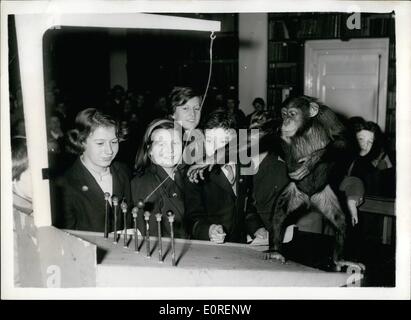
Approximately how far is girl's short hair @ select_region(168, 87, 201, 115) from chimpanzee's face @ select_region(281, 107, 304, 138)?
26 cm

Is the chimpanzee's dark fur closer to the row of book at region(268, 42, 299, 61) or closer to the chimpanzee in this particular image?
the chimpanzee

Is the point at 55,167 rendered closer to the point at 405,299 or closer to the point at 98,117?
the point at 98,117

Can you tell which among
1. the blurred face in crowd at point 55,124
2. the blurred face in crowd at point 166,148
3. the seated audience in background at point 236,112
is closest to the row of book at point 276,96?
the seated audience in background at point 236,112

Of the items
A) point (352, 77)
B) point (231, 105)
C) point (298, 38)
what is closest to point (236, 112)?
point (231, 105)

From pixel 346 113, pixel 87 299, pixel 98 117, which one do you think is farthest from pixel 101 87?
pixel 346 113

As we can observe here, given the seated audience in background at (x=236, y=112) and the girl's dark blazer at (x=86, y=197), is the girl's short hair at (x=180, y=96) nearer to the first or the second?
the seated audience in background at (x=236, y=112)

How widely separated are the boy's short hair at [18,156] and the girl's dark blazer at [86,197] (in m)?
0.11

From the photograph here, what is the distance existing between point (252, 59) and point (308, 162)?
0.75 m

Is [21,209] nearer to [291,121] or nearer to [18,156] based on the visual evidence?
[18,156]

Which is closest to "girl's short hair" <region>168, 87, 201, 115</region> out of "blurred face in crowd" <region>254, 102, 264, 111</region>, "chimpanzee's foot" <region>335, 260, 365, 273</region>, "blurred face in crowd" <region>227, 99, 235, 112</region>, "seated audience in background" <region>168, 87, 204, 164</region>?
"seated audience in background" <region>168, 87, 204, 164</region>

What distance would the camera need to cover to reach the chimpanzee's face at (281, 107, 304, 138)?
1434 mm

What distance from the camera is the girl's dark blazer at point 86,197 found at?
1.37 meters

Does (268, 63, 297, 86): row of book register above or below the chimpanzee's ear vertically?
above

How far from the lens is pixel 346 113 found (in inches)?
63.1
